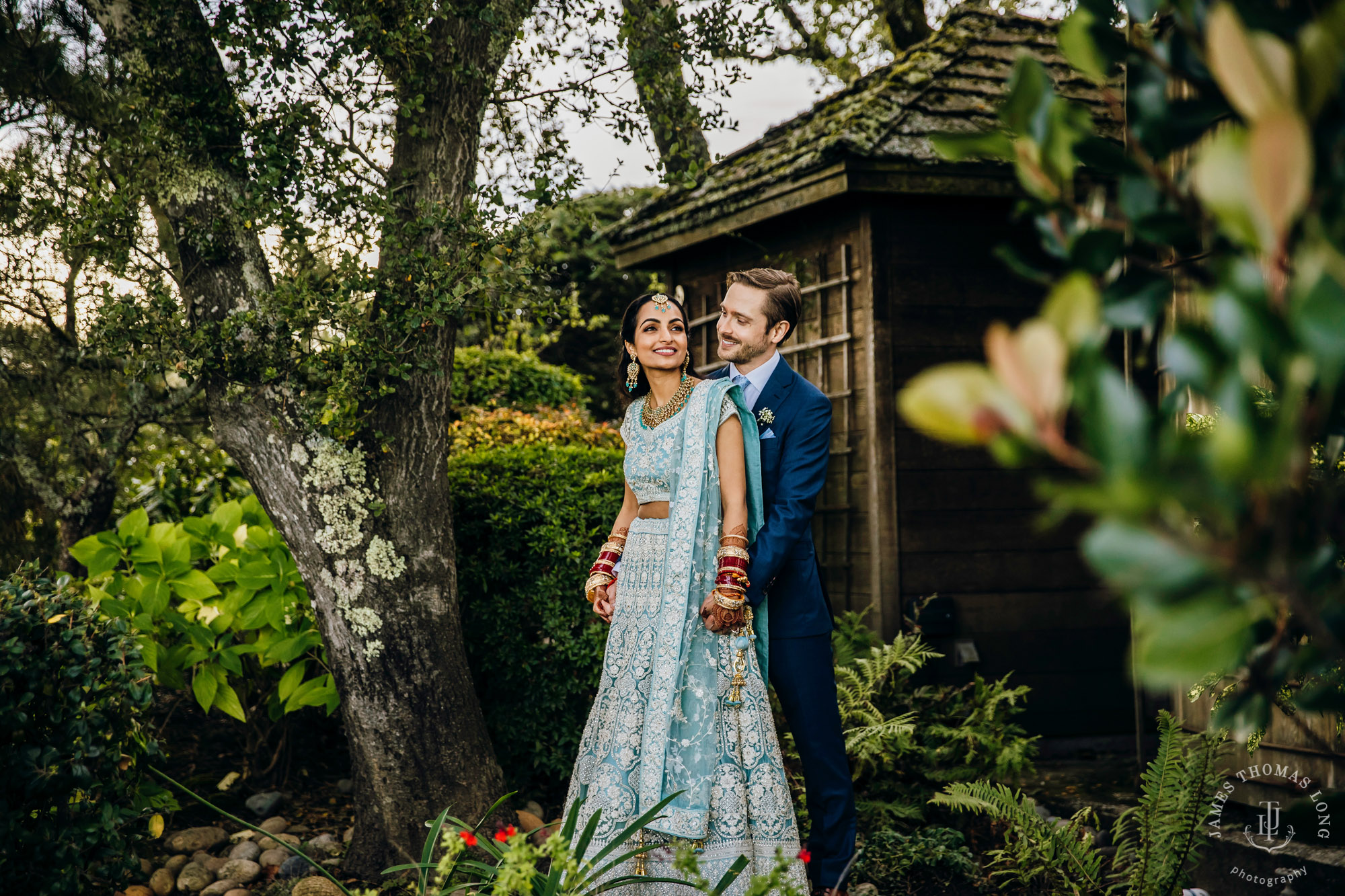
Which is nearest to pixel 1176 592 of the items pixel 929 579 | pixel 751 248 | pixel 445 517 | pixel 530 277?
pixel 530 277

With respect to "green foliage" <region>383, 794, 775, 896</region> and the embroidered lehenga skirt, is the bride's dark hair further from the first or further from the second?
"green foliage" <region>383, 794, 775, 896</region>

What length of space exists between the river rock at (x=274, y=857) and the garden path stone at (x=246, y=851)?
0.07ft

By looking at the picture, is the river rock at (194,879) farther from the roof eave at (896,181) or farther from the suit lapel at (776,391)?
the roof eave at (896,181)

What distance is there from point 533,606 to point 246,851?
1404 mm

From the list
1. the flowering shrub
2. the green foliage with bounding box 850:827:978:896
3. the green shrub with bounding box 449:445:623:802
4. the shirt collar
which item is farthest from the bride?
the flowering shrub

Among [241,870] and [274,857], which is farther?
[274,857]

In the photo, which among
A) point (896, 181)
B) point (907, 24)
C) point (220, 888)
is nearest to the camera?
point (220, 888)

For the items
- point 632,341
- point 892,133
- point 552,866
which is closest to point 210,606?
point 632,341

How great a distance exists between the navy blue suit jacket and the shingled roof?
2038 millimetres

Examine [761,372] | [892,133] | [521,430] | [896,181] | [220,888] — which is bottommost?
[220,888]

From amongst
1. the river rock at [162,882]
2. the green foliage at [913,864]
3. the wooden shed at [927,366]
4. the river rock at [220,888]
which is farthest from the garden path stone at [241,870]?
the wooden shed at [927,366]

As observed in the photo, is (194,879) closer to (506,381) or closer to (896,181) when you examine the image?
(896,181)

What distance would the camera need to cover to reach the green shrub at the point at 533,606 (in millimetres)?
4055

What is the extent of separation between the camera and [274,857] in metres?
3.62
